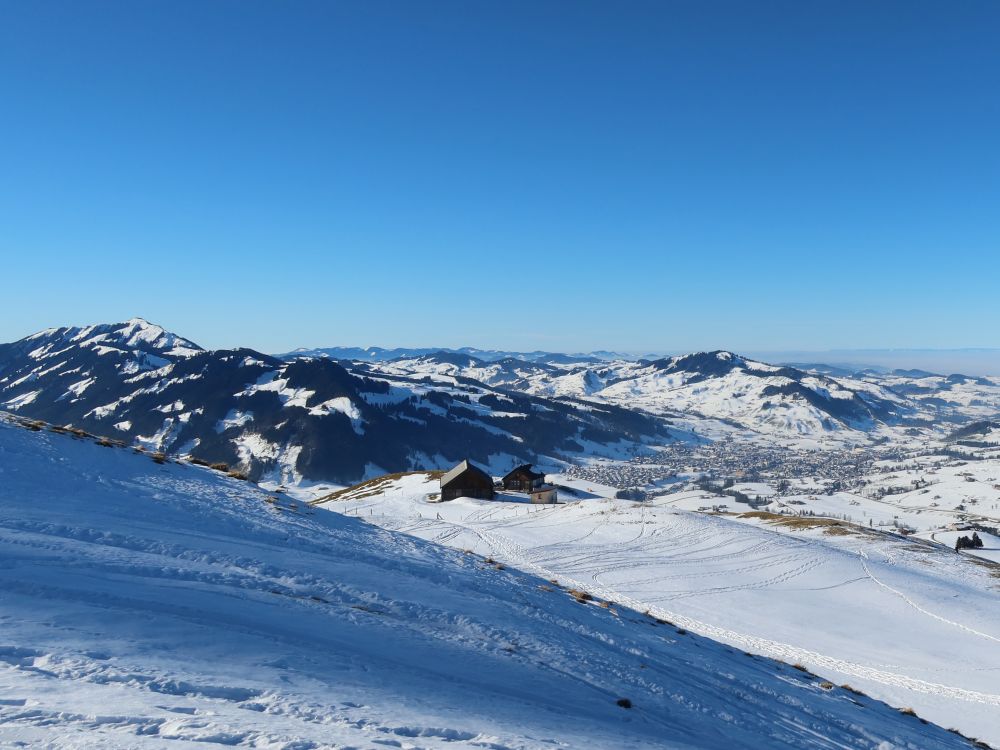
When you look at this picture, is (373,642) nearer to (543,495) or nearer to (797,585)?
(797,585)

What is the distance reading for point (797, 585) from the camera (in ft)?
135

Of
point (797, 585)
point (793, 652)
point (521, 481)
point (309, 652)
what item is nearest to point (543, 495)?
point (521, 481)

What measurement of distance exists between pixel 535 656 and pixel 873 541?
58.0 m

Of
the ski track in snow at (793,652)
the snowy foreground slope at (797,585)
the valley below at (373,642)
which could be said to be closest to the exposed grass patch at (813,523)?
the snowy foreground slope at (797,585)

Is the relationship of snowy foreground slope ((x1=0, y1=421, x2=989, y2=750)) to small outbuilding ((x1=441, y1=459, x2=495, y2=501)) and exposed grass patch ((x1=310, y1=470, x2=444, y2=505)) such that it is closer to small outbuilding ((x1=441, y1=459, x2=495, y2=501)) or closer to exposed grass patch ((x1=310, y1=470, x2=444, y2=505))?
small outbuilding ((x1=441, y1=459, x2=495, y2=501))

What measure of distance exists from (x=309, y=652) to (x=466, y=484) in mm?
71481

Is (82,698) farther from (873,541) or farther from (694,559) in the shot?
(873,541)

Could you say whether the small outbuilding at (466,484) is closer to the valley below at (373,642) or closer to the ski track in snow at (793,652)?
the valley below at (373,642)

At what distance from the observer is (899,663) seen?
2789 cm

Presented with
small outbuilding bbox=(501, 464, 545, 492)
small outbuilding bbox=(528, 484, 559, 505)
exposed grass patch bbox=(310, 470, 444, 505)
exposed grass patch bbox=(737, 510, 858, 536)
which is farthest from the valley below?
exposed grass patch bbox=(310, 470, 444, 505)

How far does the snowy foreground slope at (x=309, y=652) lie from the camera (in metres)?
8.37

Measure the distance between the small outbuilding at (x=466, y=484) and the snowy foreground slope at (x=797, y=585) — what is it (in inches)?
408

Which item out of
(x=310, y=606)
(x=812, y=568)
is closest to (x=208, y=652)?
(x=310, y=606)

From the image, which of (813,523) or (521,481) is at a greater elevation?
(813,523)
